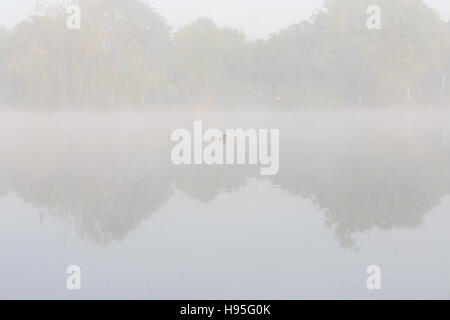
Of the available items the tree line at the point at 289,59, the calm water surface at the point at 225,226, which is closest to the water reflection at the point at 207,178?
the calm water surface at the point at 225,226

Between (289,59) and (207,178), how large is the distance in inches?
1982

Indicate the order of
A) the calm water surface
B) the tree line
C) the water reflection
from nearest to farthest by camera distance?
the calm water surface → the water reflection → the tree line

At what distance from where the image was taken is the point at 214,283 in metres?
7.86

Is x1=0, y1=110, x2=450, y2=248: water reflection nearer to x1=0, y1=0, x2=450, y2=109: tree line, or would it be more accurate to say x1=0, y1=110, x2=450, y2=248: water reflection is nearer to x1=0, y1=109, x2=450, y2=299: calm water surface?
x1=0, y1=109, x2=450, y2=299: calm water surface

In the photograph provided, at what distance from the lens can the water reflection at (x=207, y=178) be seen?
12.1 metres

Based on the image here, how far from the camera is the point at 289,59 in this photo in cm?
6556

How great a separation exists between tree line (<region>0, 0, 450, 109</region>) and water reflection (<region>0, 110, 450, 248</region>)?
22.2 meters

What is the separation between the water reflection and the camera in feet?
39.6

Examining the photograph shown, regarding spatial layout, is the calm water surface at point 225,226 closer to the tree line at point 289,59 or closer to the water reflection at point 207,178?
the water reflection at point 207,178

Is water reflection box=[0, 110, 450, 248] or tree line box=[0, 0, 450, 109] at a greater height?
tree line box=[0, 0, 450, 109]

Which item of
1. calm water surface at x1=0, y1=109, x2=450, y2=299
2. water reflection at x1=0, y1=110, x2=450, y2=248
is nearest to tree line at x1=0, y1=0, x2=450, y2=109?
water reflection at x1=0, y1=110, x2=450, y2=248

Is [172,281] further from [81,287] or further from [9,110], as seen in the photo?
[9,110]

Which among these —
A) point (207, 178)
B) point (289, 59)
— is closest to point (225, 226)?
point (207, 178)
